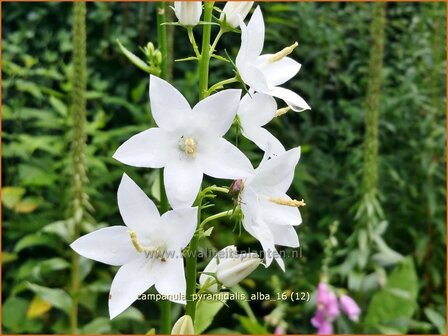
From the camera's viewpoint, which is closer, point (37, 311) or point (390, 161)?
point (37, 311)

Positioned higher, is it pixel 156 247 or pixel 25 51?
pixel 25 51

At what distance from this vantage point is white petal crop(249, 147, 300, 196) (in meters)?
1.03

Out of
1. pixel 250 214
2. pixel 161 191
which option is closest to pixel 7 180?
pixel 161 191

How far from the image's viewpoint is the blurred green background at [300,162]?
236cm

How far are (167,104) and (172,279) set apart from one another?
275 millimetres

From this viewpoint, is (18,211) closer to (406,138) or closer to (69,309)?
(69,309)

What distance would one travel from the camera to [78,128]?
204cm

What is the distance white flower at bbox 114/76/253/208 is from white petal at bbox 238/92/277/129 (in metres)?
0.07

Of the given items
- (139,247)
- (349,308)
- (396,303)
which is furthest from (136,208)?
(396,303)

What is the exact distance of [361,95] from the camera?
2965 mm

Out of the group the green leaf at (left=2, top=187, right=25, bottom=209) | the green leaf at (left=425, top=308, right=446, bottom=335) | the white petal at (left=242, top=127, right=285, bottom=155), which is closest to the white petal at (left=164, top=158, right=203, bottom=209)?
the white petal at (left=242, top=127, right=285, bottom=155)

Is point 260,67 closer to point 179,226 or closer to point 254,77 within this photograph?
point 254,77

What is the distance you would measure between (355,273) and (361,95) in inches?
36.1

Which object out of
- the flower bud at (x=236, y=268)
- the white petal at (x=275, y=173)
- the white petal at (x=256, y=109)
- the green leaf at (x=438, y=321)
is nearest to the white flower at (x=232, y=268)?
the flower bud at (x=236, y=268)
